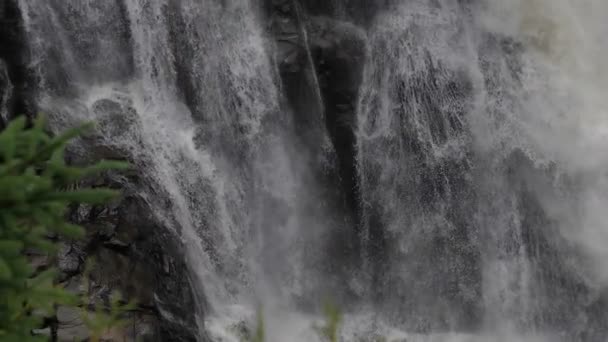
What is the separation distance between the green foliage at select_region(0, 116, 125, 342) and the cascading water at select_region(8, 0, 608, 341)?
939 cm

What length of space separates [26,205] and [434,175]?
1113cm

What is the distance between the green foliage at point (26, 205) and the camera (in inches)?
182

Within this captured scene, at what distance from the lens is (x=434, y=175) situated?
49.5 feet

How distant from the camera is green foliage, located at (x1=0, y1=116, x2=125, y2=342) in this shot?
15.1ft

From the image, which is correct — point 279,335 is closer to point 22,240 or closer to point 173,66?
point 173,66

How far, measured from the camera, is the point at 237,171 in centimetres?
1461

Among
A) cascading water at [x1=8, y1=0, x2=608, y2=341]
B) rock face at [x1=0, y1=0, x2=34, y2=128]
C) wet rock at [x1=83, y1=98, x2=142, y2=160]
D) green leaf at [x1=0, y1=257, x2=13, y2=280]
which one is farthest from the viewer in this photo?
cascading water at [x1=8, y1=0, x2=608, y2=341]

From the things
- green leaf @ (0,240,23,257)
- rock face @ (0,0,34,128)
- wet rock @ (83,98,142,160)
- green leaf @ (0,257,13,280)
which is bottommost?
green leaf @ (0,257,13,280)

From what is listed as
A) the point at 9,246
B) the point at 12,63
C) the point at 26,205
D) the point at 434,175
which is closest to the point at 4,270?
the point at 9,246

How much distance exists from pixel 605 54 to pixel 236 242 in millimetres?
8407

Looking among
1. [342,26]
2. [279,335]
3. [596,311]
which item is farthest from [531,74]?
[279,335]

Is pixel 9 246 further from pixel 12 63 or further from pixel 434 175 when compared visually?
pixel 434 175

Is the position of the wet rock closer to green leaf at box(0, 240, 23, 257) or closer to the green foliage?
the green foliage

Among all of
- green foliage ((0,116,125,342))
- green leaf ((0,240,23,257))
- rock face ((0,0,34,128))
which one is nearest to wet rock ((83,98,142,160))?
rock face ((0,0,34,128))
